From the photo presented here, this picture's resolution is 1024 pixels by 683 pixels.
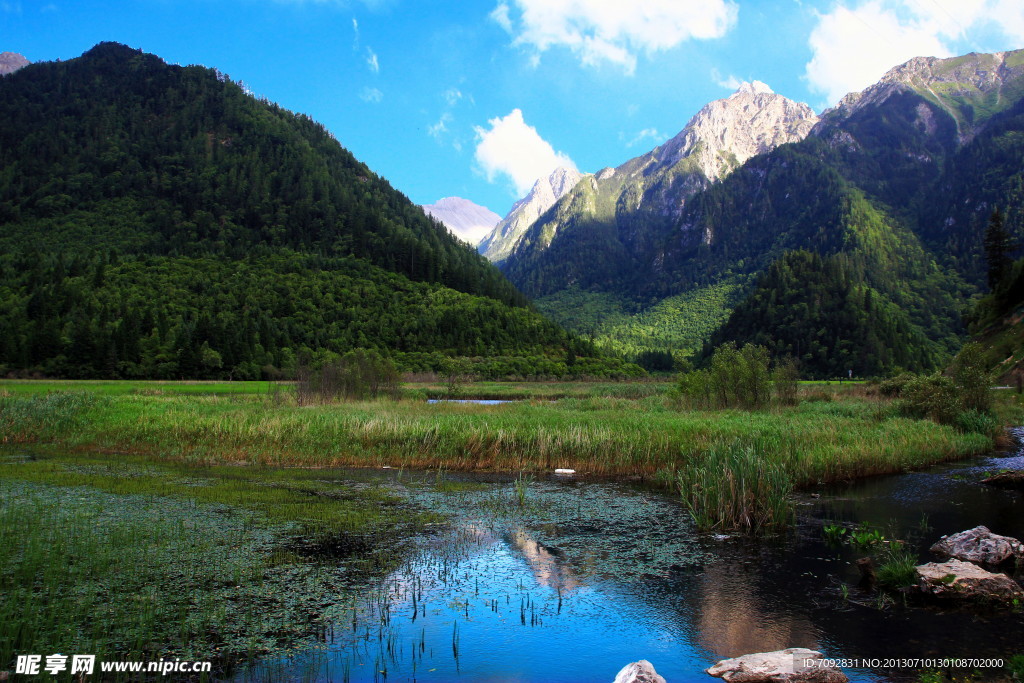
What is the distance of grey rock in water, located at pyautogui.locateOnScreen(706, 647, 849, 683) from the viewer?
28.8ft

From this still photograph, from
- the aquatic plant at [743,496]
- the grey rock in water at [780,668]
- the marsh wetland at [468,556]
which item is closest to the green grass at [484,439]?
the marsh wetland at [468,556]

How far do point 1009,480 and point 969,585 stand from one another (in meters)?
15.2

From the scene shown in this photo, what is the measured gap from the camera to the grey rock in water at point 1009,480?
23.0 metres

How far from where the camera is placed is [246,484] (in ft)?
76.8

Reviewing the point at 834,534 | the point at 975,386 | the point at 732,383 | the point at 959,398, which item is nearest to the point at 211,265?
the point at 732,383

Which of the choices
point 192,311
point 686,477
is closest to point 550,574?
point 686,477

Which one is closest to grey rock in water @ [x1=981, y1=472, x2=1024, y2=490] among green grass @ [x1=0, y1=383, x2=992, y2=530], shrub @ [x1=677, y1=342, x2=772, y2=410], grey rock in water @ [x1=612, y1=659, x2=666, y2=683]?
green grass @ [x1=0, y1=383, x2=992, y2=530]

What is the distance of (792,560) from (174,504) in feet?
58.9

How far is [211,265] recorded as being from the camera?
124 meters

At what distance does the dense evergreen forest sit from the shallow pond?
66020 mm

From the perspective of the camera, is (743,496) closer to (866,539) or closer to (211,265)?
(866,539)

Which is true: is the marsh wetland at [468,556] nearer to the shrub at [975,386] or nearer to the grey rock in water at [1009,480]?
the grey rock in water at [1009,480]

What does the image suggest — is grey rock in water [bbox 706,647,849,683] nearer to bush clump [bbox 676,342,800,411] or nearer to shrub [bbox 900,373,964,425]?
shrub [bbox 900,373,964,425]

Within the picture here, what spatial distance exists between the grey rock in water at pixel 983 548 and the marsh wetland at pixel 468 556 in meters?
0.70
